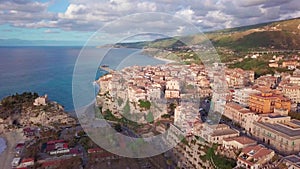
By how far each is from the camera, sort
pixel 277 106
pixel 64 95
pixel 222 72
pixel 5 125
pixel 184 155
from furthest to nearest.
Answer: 1. pixel 64 95
2. pixel 222 72
3. pixel 5 125
4. pixel 277 106
5. pixel 184 155

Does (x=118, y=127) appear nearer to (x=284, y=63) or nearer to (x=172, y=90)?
(x=172, y=90)

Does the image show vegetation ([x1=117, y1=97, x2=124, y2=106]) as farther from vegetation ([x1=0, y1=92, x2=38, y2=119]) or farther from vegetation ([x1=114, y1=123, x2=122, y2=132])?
vegetation ([x1=0, y1=92, x2=38, y2=119])

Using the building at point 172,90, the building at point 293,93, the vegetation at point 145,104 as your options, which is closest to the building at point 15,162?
the vegetation at point 145,104

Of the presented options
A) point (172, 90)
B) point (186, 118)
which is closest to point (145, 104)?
point (172, 90)

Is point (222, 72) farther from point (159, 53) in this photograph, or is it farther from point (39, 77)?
point (39, 77)

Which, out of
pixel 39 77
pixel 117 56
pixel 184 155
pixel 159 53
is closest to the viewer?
pixel 184 155

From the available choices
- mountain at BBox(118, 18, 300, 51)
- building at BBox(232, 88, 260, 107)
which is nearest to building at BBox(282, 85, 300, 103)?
building at BBox(232, 88, 260, 107)

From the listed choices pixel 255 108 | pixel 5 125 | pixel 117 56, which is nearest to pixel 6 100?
pixel 5 125
